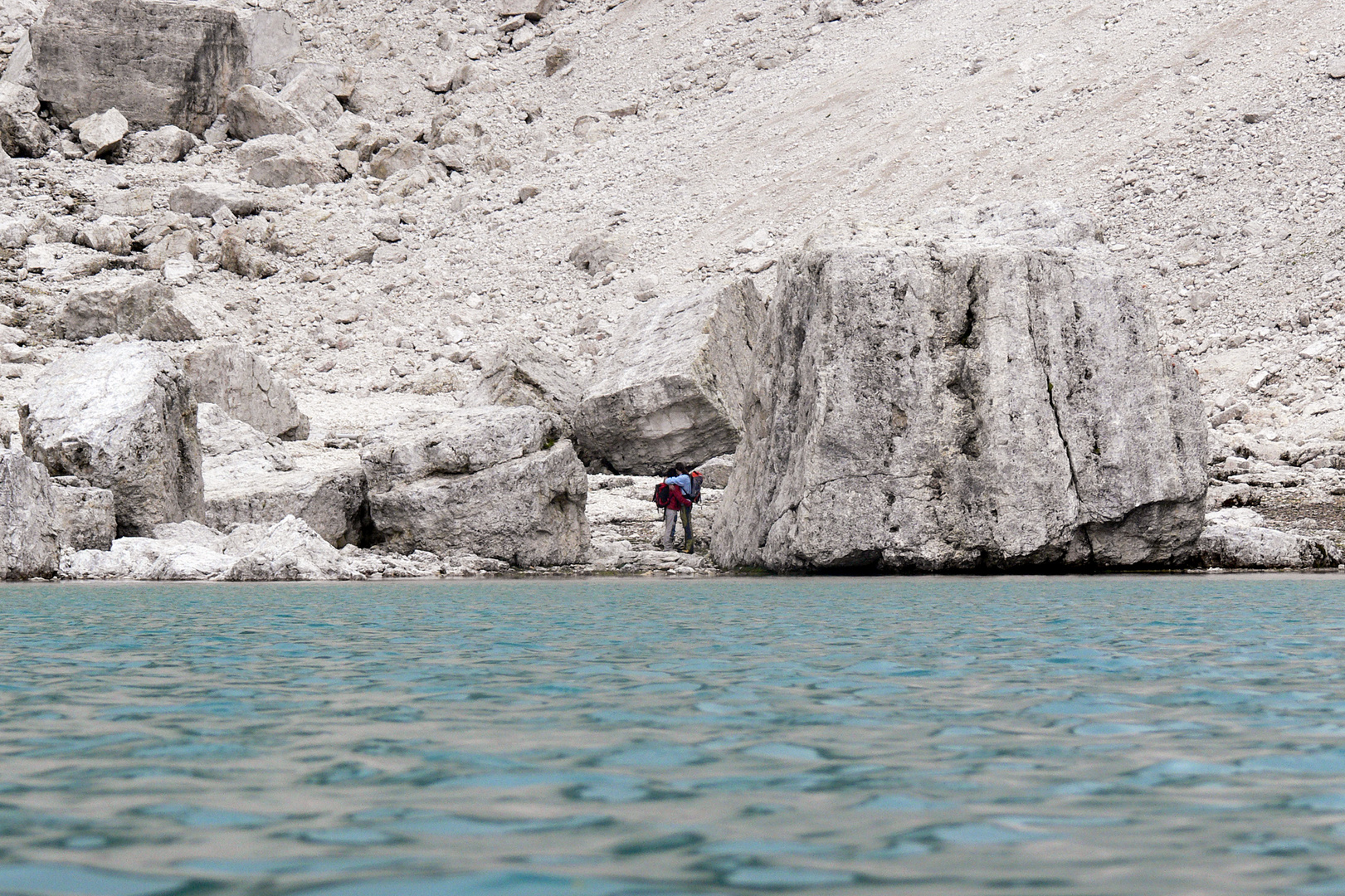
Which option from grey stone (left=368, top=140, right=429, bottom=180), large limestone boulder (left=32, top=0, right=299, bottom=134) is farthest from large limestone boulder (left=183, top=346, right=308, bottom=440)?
large limestone boulder (left=32, top=0, right=299, bottom=134)

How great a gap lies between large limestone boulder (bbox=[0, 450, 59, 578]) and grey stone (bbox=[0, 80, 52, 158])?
30.4m

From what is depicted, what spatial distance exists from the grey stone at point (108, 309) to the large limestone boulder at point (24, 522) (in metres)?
16.6

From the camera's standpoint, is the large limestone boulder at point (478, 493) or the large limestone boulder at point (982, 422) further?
the large limestone boulder at point (478, 493)

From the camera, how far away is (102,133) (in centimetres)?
4222

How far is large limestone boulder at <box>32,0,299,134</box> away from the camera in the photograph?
42969 mm

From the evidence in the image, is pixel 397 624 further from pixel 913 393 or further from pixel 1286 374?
pixel 1286 374

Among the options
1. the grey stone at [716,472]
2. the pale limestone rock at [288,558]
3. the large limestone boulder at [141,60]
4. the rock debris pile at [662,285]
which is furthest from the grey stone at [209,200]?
the pale limestone rock at [288,558]

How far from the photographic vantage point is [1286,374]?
24.9 metres

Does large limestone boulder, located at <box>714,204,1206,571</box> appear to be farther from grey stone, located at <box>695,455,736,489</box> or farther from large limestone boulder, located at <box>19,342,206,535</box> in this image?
large limestone boulder, located at <box>19,342,206,535</box>

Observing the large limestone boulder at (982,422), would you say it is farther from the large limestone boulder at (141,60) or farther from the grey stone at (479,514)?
the large limestone boulder at (141,60)

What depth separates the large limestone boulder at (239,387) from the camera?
2467 centimetres

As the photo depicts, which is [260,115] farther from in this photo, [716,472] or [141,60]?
[716,472]

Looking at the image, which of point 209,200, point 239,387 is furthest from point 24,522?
point 209,200

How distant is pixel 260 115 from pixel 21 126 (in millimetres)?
7230
